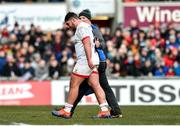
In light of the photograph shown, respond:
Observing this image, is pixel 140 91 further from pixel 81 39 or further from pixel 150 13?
pixel 81 39

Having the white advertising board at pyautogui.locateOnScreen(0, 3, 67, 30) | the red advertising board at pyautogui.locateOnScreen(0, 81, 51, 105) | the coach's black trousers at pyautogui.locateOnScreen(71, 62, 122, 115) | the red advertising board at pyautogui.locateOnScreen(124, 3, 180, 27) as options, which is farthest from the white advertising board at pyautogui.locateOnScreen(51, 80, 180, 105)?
the coach's black trousers at pyautogui.locateOnScreen(71, 62, 122, 115)

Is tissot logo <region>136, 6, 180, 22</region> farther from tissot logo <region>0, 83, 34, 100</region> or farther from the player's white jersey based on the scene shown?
the player's white jersey

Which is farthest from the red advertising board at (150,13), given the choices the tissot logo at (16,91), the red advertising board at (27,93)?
the tissot logo at (16,91)

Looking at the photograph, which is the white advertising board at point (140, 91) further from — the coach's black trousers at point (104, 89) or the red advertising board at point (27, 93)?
the coach's black trousers at point (104, 89)

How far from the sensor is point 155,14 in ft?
120

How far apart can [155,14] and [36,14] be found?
5296 mm

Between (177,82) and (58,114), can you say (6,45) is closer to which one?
(177,82)

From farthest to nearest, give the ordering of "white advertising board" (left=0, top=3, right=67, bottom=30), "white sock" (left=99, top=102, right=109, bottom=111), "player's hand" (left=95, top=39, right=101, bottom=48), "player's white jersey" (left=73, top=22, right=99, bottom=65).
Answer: "white advertising board" (left=0, top=3, right=67, bottom=30)
"player's hand" (left=95, top=39, right=101, bottom=48)
"white sock" (left=99, top=102, right=109, bottom=111)
"player's white jersey" (left=73, top=22, right=99, bottom=65)

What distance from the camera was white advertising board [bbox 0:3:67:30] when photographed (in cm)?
3522

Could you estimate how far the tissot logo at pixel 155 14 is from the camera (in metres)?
36.3

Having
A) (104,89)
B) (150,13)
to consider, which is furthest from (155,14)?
(104,89)

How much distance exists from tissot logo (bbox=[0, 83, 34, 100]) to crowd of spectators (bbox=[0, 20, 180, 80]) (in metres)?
0.61

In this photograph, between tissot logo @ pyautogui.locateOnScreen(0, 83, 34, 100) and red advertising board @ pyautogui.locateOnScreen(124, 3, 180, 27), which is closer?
tissot logo @ pyautogui.locateOnScreen(0, 83, 34, 100)

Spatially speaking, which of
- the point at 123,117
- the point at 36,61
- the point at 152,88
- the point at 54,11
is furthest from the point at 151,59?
the point at 123,117
